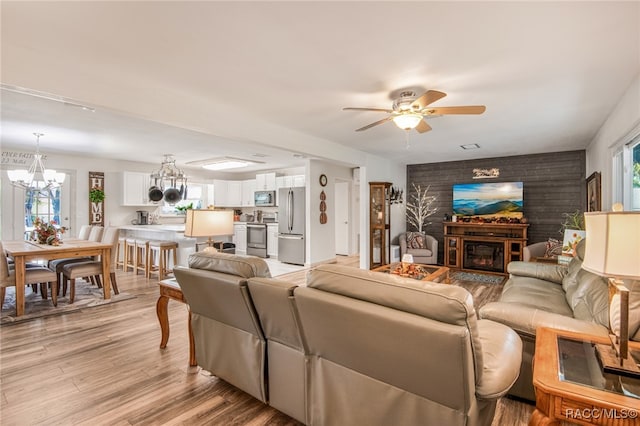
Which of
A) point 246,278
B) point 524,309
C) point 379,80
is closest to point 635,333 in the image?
point 524,309

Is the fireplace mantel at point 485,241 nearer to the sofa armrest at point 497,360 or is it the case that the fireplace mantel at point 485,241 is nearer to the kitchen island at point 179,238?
the sofa armrest at point 497,360

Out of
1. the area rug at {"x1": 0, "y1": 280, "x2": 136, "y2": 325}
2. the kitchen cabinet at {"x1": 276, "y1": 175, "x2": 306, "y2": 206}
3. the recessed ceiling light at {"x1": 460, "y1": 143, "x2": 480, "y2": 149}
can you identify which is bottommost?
the area rug at {"x1": 0, "y1": 280, "x2": 136, "y2": 325}

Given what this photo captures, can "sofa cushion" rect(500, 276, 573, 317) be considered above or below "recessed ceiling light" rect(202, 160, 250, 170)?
below

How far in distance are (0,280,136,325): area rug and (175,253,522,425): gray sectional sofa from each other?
292 centimetres

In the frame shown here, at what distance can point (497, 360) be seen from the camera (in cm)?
146

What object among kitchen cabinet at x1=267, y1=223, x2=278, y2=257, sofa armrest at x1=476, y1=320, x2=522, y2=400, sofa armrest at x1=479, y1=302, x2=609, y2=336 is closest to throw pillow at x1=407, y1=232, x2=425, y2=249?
kitchen cabinet at x1=267, y1=223, x2=278, y2=257

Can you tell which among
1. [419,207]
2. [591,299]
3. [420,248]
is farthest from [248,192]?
[591,299]

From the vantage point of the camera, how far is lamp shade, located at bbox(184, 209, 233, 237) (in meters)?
2.87

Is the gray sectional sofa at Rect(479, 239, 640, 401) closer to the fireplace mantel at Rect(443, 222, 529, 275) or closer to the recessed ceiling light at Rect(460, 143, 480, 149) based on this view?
the recessed ceiling light at Rect(460, 143, 480, 149)

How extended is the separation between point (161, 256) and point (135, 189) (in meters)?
2.47

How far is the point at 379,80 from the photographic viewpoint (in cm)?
269

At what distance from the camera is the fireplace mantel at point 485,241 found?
6.00 metres

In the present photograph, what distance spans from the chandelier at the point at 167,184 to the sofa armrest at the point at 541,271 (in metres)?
6.18

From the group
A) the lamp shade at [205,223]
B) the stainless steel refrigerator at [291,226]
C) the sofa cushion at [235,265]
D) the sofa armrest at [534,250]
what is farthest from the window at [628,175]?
the stainless steel refrigerator at [291,226]
